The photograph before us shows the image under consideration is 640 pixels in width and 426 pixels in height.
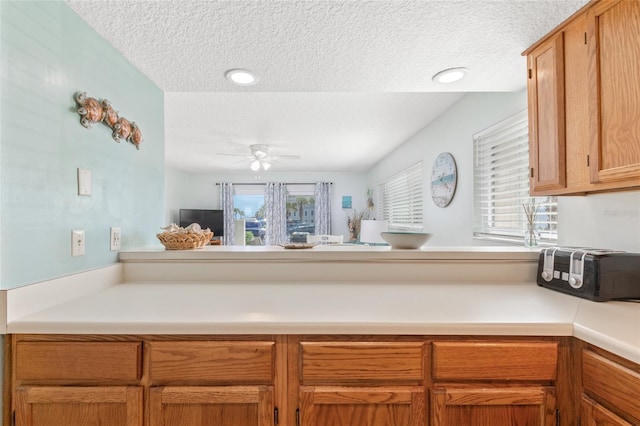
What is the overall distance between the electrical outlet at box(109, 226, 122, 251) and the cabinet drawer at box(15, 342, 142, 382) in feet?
1.91

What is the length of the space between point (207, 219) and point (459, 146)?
5689mm

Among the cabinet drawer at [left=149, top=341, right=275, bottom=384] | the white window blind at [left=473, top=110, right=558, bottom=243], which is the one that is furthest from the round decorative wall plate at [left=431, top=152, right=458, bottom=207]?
the cabinet drawer at [left=149, top=341, right=275, bottom=384]

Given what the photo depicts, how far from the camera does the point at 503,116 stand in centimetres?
214

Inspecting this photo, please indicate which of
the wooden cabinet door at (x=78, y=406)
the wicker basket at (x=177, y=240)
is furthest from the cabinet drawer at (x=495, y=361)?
the wicker basket at (x=177, y=240)

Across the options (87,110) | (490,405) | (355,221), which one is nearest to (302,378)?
(490,405)

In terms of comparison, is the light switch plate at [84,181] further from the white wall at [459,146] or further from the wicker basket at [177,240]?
the white wall at [459,146]

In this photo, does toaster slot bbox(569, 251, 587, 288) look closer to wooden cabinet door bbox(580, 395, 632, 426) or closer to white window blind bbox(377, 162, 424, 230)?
wooden cabinet door bbox(580, 395, 632, 426)

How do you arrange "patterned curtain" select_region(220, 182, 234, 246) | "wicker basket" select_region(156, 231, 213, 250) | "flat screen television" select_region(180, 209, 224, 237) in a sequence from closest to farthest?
"wicker basket" select_region(156, 231, 213, 250) < "flat screen television" select_region(180, 209, 224, 237) < "patterned curtain" select_region(220, 182, 234, 246)

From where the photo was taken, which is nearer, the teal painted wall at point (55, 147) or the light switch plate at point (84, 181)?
the teal painted wall at point (55, 147)

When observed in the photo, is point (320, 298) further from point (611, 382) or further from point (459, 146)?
point (459, 146)

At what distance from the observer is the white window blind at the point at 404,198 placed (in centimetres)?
386

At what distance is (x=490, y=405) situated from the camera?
3.00 ft

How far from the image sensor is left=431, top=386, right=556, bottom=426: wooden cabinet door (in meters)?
0.91

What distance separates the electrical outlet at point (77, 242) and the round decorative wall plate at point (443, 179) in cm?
276
